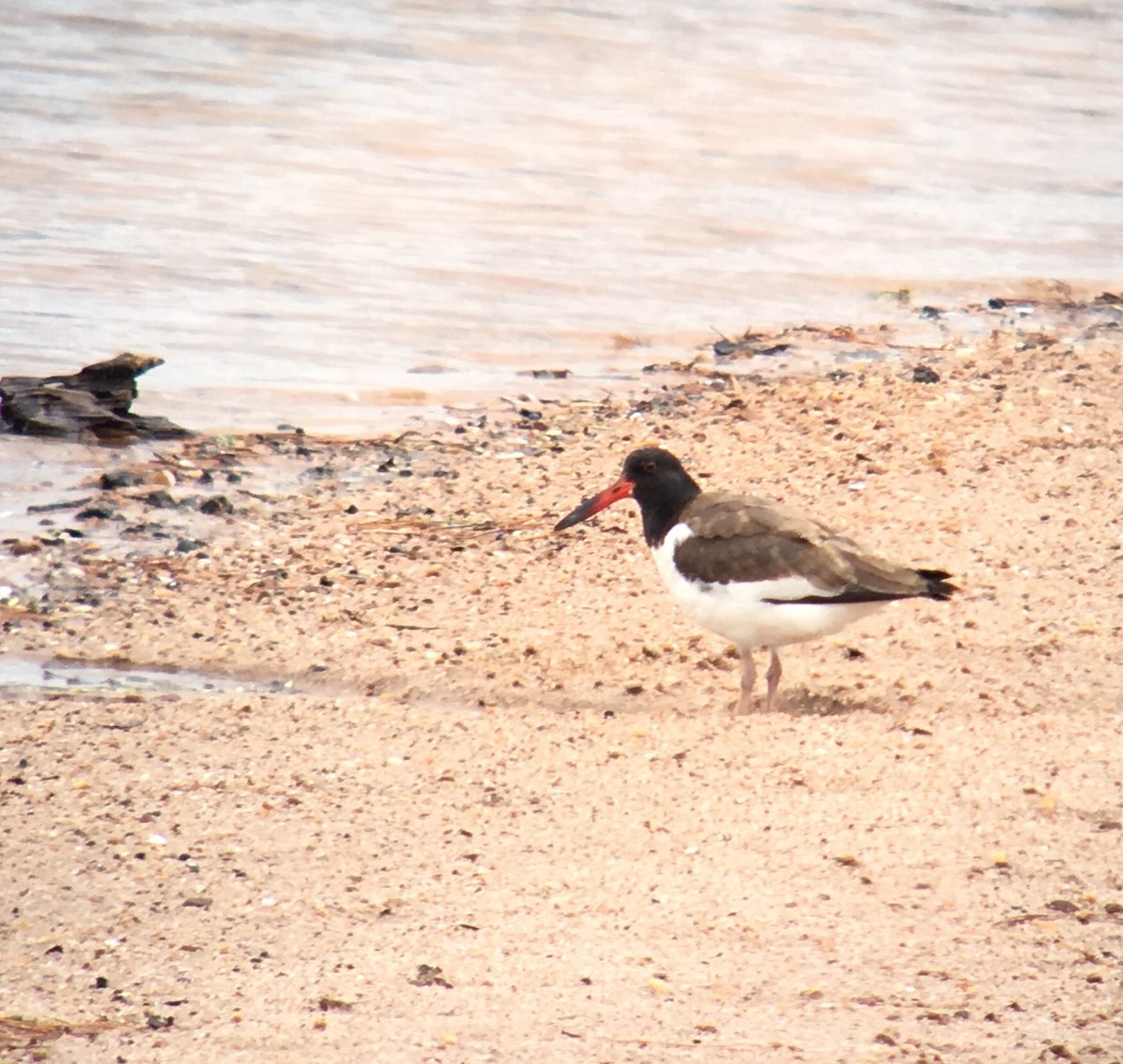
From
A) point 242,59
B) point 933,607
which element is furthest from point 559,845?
point 242,59

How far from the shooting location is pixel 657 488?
6645 mm

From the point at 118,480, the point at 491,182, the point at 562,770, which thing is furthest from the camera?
the point at 491,182

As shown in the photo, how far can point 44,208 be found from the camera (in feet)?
41.8

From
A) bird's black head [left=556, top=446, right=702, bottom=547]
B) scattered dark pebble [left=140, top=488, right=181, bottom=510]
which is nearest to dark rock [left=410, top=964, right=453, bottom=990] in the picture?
bird's black head [left=556, top=446, right=702, bottom=547]

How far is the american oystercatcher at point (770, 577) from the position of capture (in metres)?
5.87

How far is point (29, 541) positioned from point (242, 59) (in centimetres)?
1115

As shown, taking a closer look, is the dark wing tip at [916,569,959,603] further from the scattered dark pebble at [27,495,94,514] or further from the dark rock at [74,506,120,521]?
the scattered dark pebble at [27,495,94,514]

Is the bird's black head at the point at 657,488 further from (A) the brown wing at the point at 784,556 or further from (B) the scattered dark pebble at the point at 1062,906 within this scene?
(B) the scattered dark pebble at the point at 1062,906

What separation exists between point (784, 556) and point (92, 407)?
3.96m

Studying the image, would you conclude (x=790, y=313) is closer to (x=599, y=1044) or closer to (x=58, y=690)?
(x=58, y=690)

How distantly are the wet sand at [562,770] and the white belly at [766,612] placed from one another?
0.91 feet

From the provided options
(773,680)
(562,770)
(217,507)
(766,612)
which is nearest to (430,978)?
(562,770)

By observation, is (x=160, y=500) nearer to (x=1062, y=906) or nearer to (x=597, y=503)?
(x=597, y=503)

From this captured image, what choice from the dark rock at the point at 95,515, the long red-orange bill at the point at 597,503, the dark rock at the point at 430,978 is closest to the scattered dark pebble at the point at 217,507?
the dark rock at the point at 95,515
